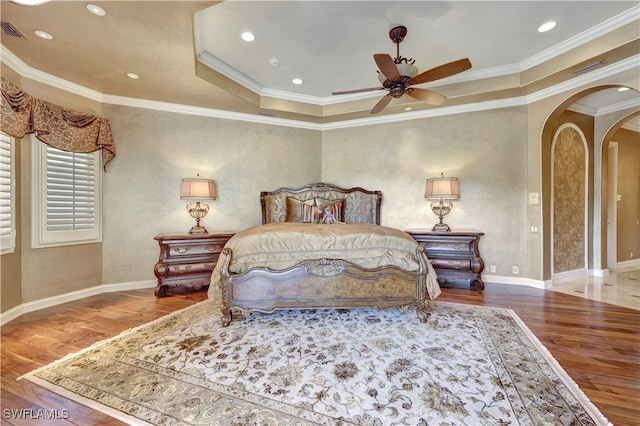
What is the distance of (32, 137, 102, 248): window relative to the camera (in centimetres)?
348

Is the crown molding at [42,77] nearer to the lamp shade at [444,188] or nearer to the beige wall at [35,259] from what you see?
the beige wall at [35,259]

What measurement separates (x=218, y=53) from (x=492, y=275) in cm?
541

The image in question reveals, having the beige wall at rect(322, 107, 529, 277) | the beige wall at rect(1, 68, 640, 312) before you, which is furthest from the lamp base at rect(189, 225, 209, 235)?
the beige wall at rect(322, 107, 529, 277)

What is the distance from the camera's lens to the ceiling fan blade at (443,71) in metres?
2.70

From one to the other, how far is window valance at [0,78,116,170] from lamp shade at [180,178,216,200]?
1.13 metres

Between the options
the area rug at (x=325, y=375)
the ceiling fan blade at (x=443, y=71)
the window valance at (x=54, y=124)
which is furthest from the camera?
the window valance at (x=54, y=124)

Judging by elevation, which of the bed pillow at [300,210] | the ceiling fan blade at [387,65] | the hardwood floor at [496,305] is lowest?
the hardwood floor at [496,305]

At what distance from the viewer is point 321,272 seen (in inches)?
115

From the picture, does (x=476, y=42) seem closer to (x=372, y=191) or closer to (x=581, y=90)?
(x=581, y=90)

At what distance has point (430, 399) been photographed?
69.3 inches

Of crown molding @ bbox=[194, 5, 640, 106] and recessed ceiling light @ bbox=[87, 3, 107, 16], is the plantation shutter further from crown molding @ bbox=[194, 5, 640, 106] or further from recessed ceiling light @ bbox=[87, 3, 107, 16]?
crown molding @ bbox=[194, 5, 640, 106]


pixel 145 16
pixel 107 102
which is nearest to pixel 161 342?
pixel 145 16

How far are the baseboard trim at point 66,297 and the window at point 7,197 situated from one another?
0.72 meters

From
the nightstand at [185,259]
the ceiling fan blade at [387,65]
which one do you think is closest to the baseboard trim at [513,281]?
the ceiling fan blade at [387,65]
